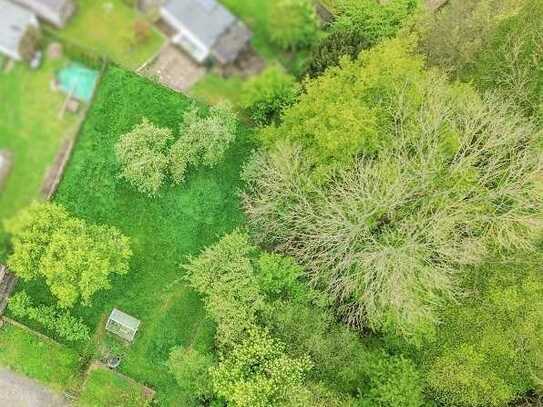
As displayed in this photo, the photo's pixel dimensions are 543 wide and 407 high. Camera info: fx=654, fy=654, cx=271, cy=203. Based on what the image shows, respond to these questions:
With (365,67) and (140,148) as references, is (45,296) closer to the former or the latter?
(140,148)

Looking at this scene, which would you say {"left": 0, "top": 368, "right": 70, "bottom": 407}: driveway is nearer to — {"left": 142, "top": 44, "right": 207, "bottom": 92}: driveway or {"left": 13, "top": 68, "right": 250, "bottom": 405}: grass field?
{"left": 13, "top": 68, "right": 250, "bottom": 405}: grass field

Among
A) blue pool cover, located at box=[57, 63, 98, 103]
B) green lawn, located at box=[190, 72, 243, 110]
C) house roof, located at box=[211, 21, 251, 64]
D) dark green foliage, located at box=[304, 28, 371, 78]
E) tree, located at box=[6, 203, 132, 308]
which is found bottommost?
tree, located at box=[6, 203, 132, 308]

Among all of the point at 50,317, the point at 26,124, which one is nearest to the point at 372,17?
the point at 26,124

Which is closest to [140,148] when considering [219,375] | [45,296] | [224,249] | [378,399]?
[224,249]

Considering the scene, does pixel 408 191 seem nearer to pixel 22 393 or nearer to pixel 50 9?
pixel 50 9

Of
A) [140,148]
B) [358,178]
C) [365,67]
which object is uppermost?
[365,67]

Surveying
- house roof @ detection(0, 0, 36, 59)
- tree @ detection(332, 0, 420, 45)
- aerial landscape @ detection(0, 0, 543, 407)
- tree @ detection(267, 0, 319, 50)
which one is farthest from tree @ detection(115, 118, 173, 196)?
tree @ detection(332, 0, 420, 45)
